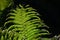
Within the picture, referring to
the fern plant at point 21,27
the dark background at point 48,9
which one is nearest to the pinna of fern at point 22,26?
the fern plant at point 21,27

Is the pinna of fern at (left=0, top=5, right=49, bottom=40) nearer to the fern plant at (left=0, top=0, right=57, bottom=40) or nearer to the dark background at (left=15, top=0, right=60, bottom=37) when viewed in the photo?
the fern plant at (left=0, top=0, right=57, bottom=40)

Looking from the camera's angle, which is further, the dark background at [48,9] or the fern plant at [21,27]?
the dark background at [48,9]

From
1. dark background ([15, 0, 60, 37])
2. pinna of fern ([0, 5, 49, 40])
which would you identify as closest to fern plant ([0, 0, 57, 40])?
pinna of fern ([0, 5, 49, 40])

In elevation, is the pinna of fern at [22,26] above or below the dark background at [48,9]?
below

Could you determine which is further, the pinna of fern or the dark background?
the dark background

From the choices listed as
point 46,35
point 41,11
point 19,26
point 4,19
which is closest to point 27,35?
point 19,26

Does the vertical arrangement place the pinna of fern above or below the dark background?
below

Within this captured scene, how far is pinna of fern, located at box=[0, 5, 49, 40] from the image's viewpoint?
2.01m

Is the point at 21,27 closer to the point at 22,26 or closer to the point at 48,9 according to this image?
the point at 22,26

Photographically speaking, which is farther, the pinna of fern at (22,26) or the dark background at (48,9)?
the dark background at (48,9)

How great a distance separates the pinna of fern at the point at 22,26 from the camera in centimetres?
201

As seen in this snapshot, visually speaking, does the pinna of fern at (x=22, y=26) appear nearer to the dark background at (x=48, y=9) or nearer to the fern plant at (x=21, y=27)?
the fern plant at (x=21, y=27)

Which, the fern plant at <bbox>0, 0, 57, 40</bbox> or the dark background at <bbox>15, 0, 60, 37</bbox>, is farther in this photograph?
the dark background at <bbox>15, 0, 60, 37</bbox>

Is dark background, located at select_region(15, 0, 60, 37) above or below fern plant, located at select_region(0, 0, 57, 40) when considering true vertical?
above
